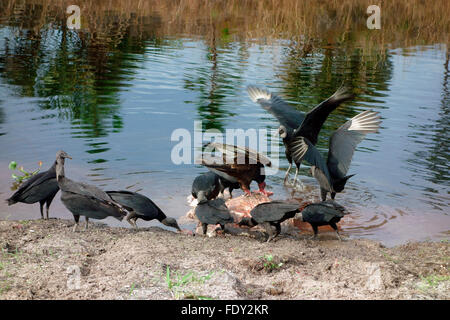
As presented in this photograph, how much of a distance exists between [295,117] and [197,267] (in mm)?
3912

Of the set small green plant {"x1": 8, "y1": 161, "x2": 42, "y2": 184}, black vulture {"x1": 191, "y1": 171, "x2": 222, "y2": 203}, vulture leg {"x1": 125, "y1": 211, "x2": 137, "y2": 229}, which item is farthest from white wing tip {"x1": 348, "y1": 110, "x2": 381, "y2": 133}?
small green plant {"x1": 8, "y1": 161, "x2": 42, "y2": 184}

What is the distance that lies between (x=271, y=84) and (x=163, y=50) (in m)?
3.80

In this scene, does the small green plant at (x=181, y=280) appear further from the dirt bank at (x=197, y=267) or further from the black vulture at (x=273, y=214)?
the black vulture at (x=273, y=214)

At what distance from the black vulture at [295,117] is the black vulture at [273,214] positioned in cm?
125

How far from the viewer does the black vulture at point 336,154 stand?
7281mm

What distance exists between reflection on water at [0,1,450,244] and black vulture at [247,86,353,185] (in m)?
0.69

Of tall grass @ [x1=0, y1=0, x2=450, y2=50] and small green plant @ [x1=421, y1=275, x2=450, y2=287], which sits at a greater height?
tall grass @ [x1=0, y1=0, x2=450, y2=50]

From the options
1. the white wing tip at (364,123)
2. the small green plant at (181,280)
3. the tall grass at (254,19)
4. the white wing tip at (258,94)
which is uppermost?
the tall grass at (254,19)

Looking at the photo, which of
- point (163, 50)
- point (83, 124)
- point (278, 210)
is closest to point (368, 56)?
point (163, 50)

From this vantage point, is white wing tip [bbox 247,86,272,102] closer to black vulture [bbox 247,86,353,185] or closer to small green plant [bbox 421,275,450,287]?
black vulture [bbox 247,86,353,185]

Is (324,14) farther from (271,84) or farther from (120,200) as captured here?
(120,200)

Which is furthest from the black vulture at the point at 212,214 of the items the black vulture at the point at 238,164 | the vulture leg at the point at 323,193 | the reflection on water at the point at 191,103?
the vulture leg at the point at 323,193

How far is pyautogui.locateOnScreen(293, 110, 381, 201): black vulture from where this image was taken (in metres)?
7.28

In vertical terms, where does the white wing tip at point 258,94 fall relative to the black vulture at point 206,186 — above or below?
above
